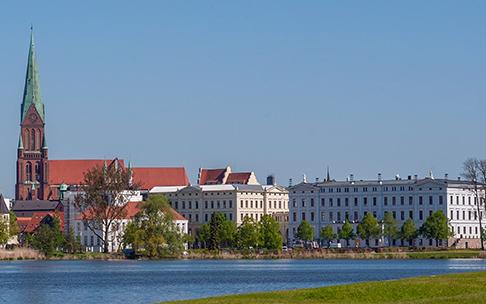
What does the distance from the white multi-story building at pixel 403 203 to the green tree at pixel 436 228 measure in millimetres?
6846

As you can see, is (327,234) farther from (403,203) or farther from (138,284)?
(138,284)

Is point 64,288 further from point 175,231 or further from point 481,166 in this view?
point 481,166

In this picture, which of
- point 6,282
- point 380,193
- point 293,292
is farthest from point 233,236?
point 293,292

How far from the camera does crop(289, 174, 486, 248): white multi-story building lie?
18588cm

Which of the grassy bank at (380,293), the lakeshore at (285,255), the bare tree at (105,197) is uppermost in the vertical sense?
the bare tree at (105,197)

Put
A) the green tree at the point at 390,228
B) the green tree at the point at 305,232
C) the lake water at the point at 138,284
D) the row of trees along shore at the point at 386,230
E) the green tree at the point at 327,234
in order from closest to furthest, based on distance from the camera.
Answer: the lake water at the point at 138,284
the row of trees along shore at the point at 386,230
the green tree at the point at 390,228
the green tree at the point at 327,234
the green tree at the point at 305,232

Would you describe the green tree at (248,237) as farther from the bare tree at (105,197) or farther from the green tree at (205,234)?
the bare tree at (105,197)

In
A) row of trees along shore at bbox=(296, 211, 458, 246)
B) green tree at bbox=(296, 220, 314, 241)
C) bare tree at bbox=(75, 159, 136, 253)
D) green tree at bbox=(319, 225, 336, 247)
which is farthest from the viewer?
green tree at bbox=(296, 220, 314, 241)

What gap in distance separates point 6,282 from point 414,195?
108847 millimetres

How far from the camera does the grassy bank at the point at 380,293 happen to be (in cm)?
4694

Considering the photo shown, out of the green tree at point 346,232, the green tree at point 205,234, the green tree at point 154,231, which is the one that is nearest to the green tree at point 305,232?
the green tree at point 346,232

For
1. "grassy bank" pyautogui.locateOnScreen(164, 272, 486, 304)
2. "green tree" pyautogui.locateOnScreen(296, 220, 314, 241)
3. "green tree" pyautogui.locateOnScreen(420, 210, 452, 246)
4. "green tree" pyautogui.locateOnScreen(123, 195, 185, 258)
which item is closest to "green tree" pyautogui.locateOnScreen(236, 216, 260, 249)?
"green tree" pyautogui.locateOnScreen(296, 220, 314, 241)

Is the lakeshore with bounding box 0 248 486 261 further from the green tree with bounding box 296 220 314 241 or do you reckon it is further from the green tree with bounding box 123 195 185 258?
the green tree with bounding box 296 220 314 241

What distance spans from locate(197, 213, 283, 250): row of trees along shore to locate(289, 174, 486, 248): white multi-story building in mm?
17499
